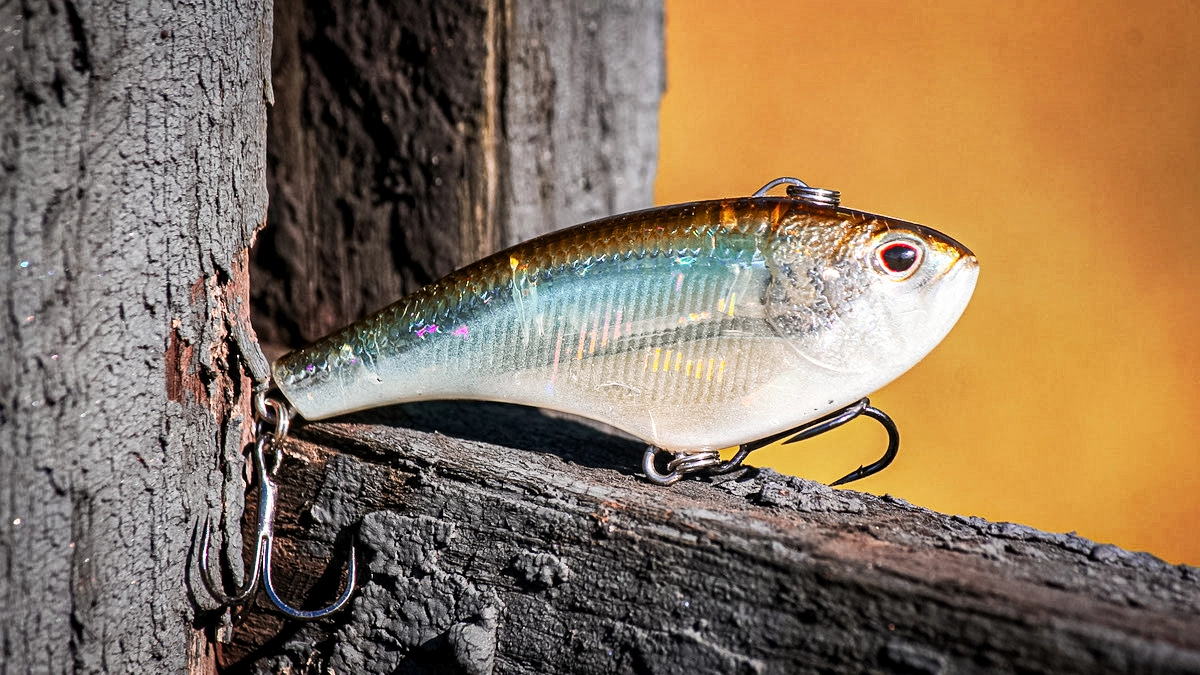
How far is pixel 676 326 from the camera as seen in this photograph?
2.82ft

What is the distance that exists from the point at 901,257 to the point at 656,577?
1.20 ft

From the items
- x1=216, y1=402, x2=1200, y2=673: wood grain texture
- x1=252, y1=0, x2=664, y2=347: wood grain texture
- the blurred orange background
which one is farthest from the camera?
the blurred orange background

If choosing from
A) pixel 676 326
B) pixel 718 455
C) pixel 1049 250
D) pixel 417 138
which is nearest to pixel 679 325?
pixel 676 326

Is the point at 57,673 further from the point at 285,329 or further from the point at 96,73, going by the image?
the point at 285,329

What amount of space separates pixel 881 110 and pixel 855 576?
231 centimetres

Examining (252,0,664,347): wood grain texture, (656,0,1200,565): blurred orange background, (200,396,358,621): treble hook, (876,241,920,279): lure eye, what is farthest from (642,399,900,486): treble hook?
(656,0,1200,565): blurred orange background

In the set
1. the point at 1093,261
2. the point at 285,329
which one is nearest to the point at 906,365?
the point at 285,329

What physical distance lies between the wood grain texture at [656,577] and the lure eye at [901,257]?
0.71 feet

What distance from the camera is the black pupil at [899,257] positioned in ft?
2.74

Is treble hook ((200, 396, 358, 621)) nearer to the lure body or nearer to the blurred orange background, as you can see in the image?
the lure body

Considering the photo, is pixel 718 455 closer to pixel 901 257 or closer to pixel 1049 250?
pixel 901 257

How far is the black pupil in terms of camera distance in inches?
32.9

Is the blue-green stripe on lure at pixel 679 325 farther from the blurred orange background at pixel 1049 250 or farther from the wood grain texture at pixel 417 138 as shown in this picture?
the blurred orange background at pixel 1049 250

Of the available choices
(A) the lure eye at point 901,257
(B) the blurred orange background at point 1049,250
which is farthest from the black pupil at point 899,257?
(B) the blurred orange background at point 1049,250
